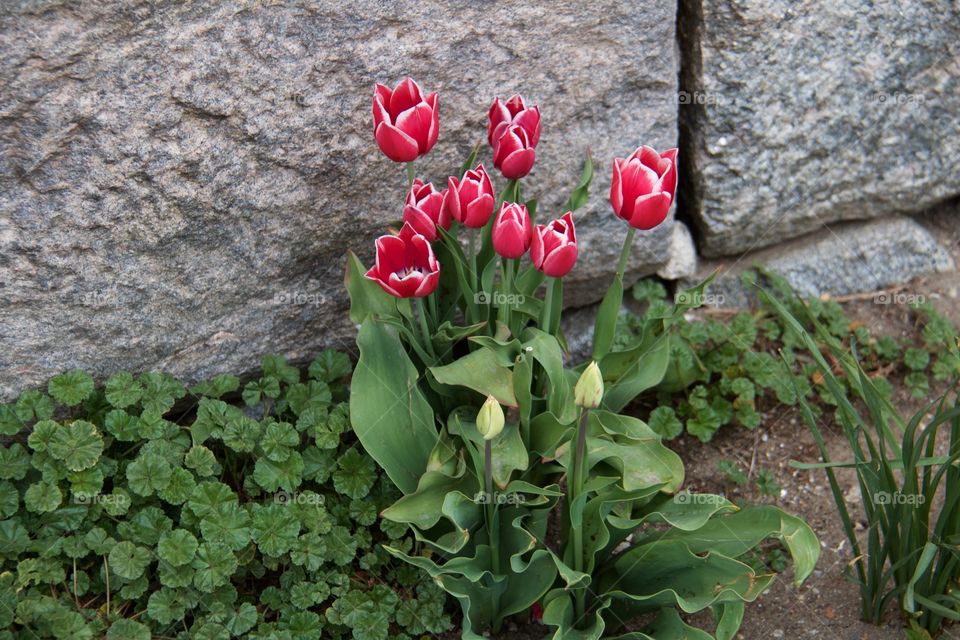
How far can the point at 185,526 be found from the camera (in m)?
2.33

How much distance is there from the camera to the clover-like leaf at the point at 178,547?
7.18ft

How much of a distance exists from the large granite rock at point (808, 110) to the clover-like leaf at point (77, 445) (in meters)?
1.88

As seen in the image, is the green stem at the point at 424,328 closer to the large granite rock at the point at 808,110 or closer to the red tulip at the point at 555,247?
the red tulip at the point at 555,247

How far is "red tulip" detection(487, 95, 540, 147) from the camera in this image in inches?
88.0

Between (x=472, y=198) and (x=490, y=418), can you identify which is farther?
(x=472, y=198)

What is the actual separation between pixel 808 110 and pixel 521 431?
1.45m

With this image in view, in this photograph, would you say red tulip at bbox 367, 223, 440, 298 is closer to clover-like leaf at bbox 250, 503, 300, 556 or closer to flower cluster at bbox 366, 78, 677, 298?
flower cluster at bbox 366, 78, 677, 298

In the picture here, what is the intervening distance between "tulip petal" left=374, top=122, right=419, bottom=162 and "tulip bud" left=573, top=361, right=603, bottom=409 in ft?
2.10

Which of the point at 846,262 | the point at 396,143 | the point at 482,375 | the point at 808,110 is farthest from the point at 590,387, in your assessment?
the point at 846,262

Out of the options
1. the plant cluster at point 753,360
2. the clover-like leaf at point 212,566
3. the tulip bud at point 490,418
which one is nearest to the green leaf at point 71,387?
the clover-like leaf at point 212,566

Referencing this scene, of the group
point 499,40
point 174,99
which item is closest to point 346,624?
point 174,99

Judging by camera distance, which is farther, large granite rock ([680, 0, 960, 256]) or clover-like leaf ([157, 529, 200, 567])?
large granite rock ([680, 0, 960, 256])

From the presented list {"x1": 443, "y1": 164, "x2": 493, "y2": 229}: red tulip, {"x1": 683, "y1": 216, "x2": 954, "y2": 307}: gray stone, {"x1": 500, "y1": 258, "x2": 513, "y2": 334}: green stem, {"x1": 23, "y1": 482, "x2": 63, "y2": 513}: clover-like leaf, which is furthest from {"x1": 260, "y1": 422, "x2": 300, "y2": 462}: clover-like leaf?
{"x1": 683, "y1": 216, "x2": 954, "y2": 307}: gray stone

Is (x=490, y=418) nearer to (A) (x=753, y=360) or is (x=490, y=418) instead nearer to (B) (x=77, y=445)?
(B) (x=77, y=445)
